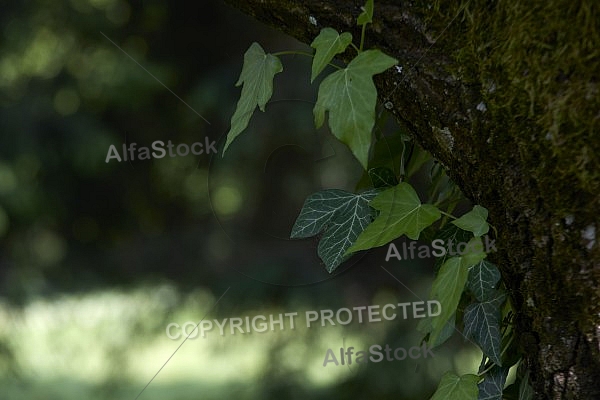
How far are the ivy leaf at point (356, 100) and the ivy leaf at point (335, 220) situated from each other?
5.2 inches

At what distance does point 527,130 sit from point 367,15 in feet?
0.39

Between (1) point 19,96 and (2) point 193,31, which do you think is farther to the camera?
(1) point 19,96

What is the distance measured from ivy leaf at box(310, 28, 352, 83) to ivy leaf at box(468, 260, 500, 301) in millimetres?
184

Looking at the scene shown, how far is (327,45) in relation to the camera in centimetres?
50

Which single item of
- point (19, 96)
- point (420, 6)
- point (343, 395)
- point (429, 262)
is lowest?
point (343, 395)

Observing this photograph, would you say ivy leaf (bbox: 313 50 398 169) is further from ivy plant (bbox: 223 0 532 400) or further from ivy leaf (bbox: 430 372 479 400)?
ivy leaf (bbox: 430 372 479 400)

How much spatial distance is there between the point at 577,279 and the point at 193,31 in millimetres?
1961

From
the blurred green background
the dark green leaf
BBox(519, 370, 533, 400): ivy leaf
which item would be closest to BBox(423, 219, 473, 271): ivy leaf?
the dark green leaf

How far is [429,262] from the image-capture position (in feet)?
6.98

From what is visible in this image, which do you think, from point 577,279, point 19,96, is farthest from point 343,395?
point 577,279

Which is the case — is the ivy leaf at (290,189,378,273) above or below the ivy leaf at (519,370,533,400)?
above

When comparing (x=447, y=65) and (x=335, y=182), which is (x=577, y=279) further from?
(x=335, y=182)

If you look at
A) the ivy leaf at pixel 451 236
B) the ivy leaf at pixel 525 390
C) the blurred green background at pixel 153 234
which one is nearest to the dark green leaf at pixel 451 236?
the ivy leaf at pixel 451 236

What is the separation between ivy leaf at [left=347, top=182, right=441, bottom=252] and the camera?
53 cm
